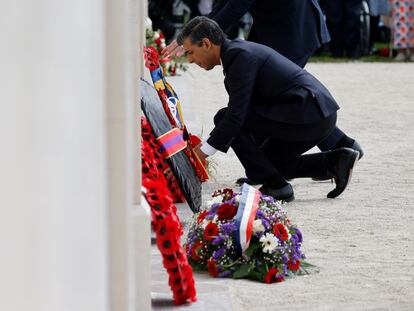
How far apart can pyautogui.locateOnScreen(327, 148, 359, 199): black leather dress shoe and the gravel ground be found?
0.08m

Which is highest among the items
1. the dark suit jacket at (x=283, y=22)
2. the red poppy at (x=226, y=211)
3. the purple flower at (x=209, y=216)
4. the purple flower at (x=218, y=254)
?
the dark suit jacket at (x=283, y=22)

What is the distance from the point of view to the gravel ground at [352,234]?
388 centimetres

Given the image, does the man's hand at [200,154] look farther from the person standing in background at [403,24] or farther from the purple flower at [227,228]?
the person standing in background at [403,24]

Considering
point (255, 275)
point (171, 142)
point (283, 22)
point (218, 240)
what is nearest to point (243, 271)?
point (255, 275)

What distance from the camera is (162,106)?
566cm

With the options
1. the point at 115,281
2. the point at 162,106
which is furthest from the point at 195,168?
the point at 115,281

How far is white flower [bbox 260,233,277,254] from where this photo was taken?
4.09 metres

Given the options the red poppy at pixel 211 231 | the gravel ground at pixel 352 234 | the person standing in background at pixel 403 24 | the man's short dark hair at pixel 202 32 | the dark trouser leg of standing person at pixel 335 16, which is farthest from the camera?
the dark trouser leg of standing person at pixel 335 16

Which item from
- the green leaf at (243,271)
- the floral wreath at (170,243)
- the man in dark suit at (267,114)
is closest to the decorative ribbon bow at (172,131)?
the man in dark suit at (267,114)

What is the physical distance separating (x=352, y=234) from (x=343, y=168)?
98 cm

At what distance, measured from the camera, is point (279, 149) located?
6039mm

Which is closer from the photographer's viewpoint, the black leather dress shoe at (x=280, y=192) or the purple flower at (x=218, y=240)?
the purple flower at (x=218, y=240)

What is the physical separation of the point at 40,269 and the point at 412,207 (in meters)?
4.36

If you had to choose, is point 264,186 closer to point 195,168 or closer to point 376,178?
point 195,168
